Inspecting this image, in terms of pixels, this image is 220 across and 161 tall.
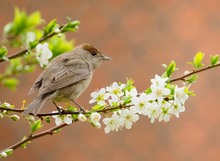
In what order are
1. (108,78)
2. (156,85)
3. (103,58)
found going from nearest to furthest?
1. (156,85)
2. (103,58)
3. (108,78)

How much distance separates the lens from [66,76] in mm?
1935

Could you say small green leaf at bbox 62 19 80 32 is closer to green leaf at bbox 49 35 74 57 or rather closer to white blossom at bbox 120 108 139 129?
green leaf at bbox 49 35 74 57

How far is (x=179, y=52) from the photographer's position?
12.1 feet

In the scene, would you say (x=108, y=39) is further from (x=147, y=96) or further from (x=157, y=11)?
(x=147, y=96)

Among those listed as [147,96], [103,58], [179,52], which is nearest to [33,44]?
[147,96]

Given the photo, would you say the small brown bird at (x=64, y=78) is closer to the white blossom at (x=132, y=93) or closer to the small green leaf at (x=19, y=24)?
the white blossom at (x=132, y=93)

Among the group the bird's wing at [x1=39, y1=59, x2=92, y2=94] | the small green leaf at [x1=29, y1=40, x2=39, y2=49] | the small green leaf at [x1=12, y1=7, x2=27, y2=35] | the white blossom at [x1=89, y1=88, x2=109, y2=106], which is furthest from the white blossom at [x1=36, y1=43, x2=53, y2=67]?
the bird's wing at [x1=39, y1=59, x2=92, y2=94]

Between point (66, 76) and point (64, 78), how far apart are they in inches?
1.0

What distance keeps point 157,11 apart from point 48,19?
66 centimetres

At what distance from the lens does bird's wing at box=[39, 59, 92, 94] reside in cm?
181

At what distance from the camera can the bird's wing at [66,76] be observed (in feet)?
5.95

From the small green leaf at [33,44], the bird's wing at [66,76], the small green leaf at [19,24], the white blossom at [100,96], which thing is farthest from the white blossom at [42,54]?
the bird's wing at [66,76]

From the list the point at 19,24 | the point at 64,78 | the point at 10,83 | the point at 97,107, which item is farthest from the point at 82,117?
the point at 64,78

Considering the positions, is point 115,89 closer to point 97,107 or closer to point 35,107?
point 97,107
